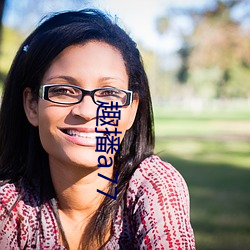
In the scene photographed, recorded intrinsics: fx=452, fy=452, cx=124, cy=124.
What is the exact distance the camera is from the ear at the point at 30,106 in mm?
1336

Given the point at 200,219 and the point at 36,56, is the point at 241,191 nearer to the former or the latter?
the point at 200,219

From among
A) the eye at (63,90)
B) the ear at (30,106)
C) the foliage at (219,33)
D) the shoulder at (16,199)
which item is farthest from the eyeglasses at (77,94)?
the foliage at (219,33)

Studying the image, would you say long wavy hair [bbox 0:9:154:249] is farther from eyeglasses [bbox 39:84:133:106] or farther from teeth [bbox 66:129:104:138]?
teeth [bbox 66:129:104:138]

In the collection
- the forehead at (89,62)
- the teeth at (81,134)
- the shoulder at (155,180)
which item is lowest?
the shoulder at (155,180)

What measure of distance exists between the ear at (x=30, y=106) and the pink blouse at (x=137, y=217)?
23cm

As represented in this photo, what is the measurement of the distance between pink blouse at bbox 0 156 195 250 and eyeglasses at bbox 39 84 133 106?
10.4 inches

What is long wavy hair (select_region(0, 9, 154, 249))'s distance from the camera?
1280 mm

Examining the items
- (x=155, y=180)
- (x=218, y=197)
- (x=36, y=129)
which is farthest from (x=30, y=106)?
(x=218, y=197)

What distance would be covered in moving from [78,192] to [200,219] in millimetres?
3558

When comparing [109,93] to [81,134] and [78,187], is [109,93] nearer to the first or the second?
[81,134]

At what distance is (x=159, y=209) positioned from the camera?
1271 millimetres

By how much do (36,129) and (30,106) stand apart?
12 centimetres

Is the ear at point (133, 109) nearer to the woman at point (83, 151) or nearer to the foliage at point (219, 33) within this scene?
the woman at point (83, 151)

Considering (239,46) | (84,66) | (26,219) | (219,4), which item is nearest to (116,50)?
(84,66)
